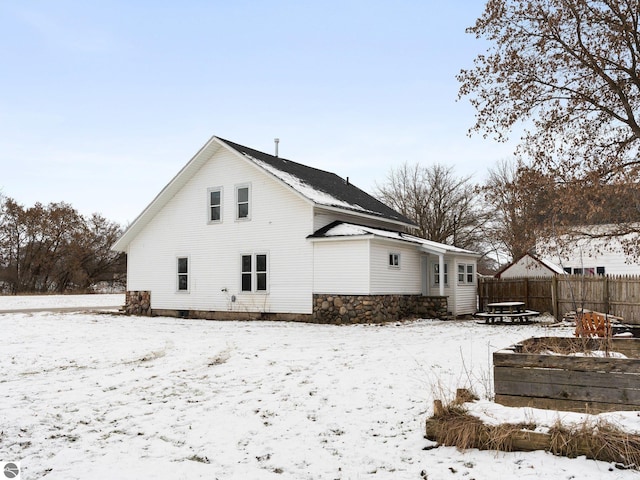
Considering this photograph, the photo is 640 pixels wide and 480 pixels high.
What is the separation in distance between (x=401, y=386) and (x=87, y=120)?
18483 millimetres

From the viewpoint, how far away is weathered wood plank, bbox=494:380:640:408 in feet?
16.5

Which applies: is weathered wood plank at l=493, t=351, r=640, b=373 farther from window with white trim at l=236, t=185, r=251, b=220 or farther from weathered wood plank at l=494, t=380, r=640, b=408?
window with white trim at l=236, t=185, r=251, b=220

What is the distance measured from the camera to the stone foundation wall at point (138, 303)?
23359 mm

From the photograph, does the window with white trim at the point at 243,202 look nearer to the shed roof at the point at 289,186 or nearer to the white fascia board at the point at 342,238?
the shed roof at the point at 289,186

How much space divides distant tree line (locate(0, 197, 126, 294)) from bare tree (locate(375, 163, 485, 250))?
25.2 m

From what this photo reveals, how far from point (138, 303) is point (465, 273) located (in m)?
14.5

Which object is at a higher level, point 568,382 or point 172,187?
point 172,187

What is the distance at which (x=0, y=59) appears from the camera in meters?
15.7

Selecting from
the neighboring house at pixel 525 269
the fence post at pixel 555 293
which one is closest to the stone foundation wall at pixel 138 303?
the fence post at pixel 555 293

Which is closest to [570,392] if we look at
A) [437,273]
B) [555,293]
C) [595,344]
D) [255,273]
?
[595,344]

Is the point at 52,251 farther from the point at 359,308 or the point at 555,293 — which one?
the point at 555,293

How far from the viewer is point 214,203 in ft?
71.6

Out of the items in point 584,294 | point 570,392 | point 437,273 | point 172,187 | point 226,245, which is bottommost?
point 570,392

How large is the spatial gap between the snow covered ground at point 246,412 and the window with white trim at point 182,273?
10155mm
